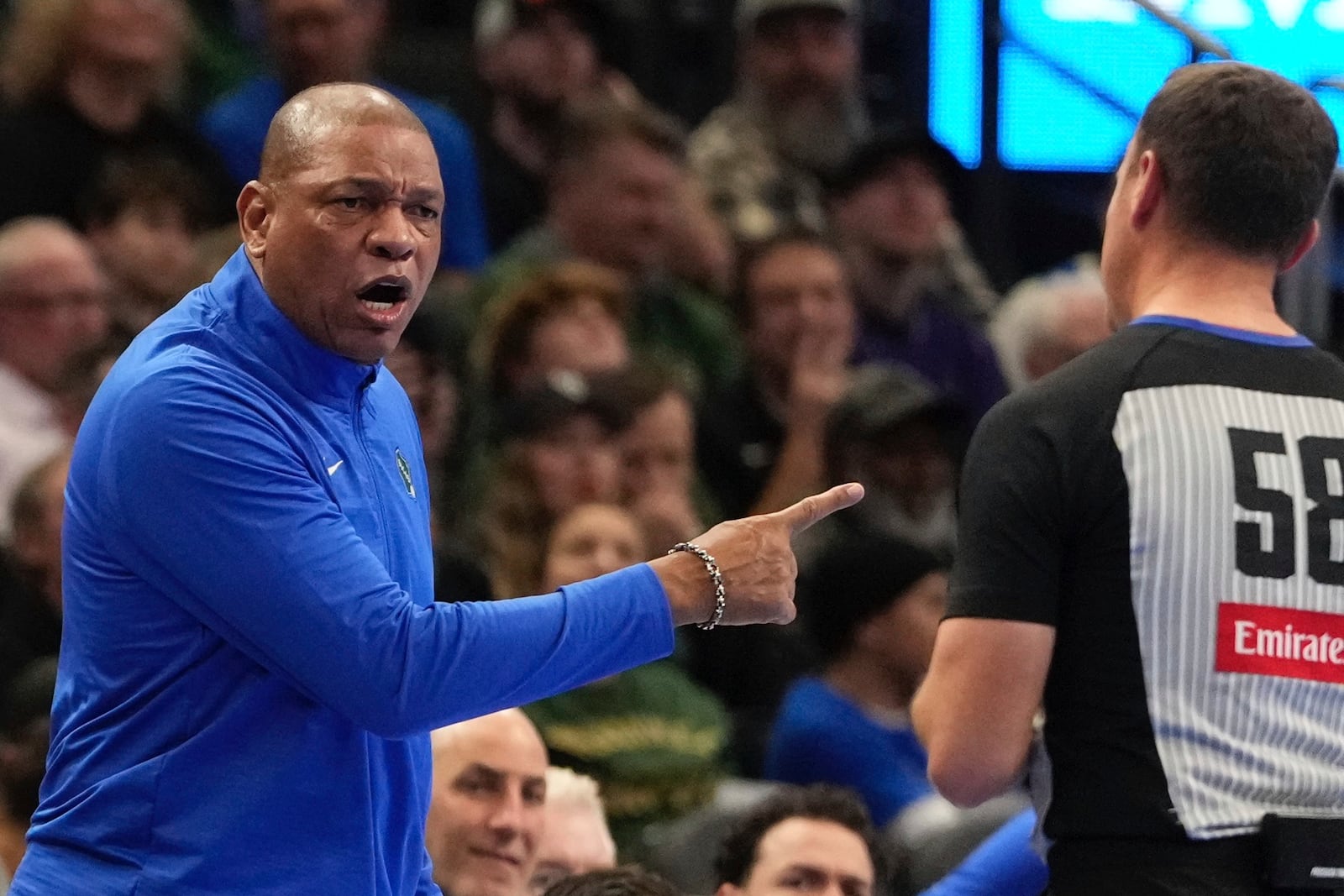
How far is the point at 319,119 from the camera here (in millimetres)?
2189

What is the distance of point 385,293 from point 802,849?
63.9 inches

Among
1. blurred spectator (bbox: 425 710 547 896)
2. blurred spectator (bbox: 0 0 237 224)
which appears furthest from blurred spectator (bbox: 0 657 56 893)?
blurred spectator (bbox: 0 0 237 224)

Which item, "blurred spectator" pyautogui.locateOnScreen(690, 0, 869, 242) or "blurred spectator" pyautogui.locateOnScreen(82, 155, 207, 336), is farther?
"blurred spectator" pyautogui.locateOnScreen(690, 0, 869, 242)

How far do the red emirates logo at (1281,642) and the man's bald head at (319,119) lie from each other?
100 centimetres

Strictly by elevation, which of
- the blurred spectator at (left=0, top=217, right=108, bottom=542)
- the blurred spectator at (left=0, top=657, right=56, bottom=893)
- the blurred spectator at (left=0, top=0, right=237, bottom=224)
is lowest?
the blurred spectator at (left=0, top=657, right=56, bottom=893)

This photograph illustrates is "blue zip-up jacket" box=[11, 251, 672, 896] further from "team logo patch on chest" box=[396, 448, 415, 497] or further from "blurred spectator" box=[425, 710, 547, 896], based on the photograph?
"blurred spectator" box=[425, 710, 547, 896]

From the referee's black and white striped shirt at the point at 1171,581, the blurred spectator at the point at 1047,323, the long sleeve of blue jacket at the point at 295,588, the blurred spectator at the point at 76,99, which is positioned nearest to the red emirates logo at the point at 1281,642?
the referee's black and white striped shirt at the point at 1171,581

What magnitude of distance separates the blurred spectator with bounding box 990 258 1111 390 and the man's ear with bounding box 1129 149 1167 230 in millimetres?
3166

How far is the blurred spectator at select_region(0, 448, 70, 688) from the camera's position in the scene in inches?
158

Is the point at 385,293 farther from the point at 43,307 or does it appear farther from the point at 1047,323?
the point at 1047,323

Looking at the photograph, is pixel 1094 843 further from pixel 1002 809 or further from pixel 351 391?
pixel 1002 809

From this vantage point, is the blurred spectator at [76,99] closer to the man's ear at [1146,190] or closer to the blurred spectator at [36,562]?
the blurred spectator at [36,562]

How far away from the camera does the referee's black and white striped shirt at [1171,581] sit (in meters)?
2.07

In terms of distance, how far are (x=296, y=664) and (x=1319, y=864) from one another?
1027 mm
